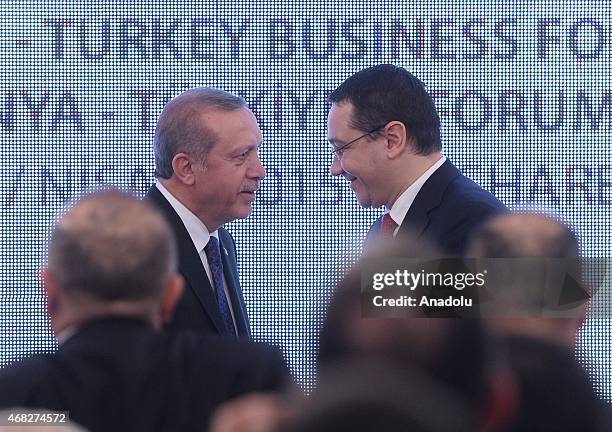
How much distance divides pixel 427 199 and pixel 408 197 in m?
0.07

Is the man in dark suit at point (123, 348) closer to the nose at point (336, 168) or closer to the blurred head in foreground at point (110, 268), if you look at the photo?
the blurred head in foreground at point (110, 268)

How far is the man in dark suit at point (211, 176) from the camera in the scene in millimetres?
2664

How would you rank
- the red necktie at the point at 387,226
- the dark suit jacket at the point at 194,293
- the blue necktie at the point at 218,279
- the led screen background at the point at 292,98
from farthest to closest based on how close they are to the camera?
the led screen background at the point at 292,98 < the red necktie at the point at 387,226 < the blue necktie at the point at 218,279 < the dark suit jacket at the point at 194,293

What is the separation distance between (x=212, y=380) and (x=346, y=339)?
0.39 metres

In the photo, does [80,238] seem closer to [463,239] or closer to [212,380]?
[212,380]

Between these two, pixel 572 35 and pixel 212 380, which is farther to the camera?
pixel 572 35

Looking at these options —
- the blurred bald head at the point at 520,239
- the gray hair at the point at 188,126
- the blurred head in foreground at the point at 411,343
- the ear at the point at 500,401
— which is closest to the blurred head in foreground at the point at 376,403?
the blurred head in foreground at the point at 411,343

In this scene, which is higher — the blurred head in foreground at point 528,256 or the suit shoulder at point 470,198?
the suit shoulder at point 470,198

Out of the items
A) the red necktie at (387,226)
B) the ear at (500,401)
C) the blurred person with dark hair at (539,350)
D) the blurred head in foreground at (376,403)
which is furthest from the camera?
the red necktie at (387,226)

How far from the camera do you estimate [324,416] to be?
4.16 ft

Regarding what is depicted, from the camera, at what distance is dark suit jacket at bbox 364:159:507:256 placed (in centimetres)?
261

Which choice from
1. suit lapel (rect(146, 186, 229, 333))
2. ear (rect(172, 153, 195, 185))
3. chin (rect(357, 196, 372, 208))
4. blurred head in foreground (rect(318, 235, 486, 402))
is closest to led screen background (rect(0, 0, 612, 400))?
chin (rect(357, 196, 372, 208))

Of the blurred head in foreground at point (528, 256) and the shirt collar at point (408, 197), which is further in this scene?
the shirt collar at point (408, 197)

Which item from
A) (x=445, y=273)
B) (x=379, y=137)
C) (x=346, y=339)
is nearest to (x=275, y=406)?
(x=346, y=339)
